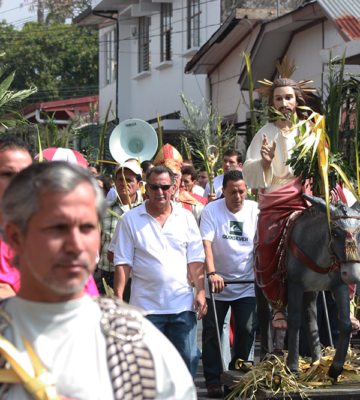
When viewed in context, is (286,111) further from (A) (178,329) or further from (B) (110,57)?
(B) (110,57)

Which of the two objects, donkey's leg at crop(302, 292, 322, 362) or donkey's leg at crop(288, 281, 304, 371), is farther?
donkey's leg at crop(302, 292, 322, 362)

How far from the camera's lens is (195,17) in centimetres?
1909

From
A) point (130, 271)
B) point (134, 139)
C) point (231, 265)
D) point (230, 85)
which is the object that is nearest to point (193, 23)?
point (230, 85)

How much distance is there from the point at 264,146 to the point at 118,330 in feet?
10.8

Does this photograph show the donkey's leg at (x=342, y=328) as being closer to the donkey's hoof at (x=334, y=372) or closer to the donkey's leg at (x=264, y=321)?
the donkey's hoof at (x=334, y=372)

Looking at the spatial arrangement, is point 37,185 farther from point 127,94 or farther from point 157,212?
point 127,94

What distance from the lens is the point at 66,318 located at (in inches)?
70.5

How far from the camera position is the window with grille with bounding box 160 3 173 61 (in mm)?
20938

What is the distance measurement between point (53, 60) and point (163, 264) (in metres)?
36.6

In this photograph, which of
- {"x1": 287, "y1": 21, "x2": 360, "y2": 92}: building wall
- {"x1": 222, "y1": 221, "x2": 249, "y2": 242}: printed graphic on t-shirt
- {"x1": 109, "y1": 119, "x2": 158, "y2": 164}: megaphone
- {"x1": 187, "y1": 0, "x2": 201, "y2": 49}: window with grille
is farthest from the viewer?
{"x1": 187, "y1": 0, "x2": 201, "y2": 49}: window with grille

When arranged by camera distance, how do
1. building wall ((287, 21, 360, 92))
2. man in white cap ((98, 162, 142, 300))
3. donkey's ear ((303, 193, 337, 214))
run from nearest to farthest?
donkey's ear ((303, 193, 337, 214)) → man in white cap ((98, 162, 142, 300)) → building wall ((287, 21, 360, 92))

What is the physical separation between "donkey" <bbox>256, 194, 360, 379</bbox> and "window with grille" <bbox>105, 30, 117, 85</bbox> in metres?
22.0

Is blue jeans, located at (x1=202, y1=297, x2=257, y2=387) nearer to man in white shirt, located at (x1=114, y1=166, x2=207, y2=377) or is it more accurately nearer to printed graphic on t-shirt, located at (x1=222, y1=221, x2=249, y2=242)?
printed graphic on t-shirt, located at (x1=222, y1=221, x2=249, y2=242)

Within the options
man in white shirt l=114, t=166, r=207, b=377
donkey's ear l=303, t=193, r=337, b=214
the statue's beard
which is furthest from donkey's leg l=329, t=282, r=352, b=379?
the statue's beard
